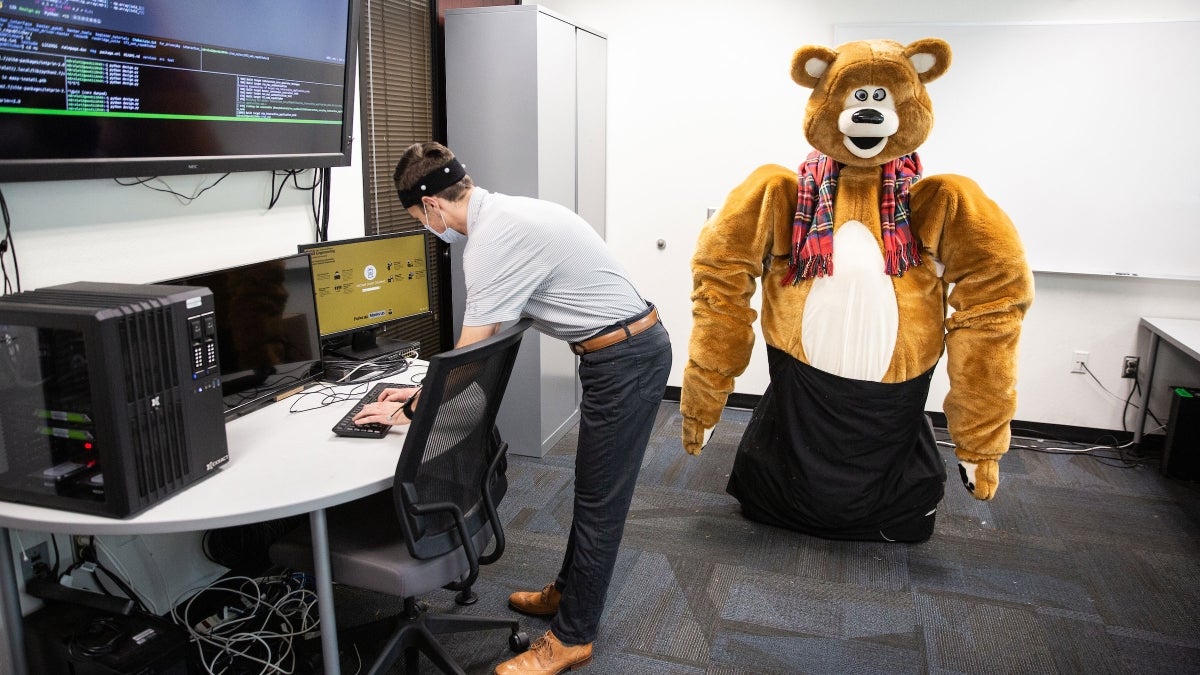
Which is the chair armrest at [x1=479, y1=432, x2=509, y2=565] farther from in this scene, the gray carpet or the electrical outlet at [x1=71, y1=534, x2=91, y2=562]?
the electrical outlet at [x1=71, y1=534, x2=91, y2=562]

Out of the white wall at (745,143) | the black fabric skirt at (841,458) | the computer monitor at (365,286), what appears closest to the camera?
the computer monitor at (365,286)

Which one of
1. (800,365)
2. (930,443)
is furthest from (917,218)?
(930,443)

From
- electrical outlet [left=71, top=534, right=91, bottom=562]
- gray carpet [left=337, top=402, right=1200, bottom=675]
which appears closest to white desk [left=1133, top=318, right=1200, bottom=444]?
gray carpet [left=337, top=402, right=1200, bottom=675]

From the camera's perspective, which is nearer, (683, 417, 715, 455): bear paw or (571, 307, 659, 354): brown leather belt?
(571, 307, 659, 354): brown leather belt

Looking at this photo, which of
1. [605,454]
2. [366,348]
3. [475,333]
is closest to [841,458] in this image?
[605,454]

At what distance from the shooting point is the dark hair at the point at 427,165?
76.7 inches

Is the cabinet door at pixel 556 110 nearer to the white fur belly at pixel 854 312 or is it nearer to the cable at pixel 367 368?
the cable at pixel 367 368

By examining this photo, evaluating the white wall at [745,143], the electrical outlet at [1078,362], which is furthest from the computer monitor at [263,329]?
the electrical outlet at [1078,362]

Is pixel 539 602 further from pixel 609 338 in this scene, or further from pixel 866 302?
pixel 866 302

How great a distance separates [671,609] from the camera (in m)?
2.35

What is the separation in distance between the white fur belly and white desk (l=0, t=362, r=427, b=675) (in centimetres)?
129

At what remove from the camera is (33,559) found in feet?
5.99

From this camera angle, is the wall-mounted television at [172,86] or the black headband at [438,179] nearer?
the wall-mounted television at [172,86]

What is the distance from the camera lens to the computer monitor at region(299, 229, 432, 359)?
237cm
